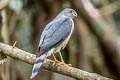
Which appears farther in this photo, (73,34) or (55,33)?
(73,34)

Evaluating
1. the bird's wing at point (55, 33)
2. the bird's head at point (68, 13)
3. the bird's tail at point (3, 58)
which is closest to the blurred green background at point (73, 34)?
the bird's head at point (68, 13)

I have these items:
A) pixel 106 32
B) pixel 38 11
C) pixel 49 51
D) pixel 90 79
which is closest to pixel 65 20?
pixel 49 51

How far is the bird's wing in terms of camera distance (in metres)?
5.10

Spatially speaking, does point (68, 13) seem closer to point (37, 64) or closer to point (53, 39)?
point (53, 39)

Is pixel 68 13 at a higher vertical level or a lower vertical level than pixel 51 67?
higher

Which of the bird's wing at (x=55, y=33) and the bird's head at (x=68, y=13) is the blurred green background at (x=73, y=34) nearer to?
the bird's head at (x=68, y=13)

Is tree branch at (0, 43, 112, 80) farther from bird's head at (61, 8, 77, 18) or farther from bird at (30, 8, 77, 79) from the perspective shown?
bird's head at (61, 8, 77, 18)

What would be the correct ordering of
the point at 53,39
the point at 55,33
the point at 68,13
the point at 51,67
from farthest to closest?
the point at 68,13 → the point at 55,33 → the point at 53,39 → the point at 51,67

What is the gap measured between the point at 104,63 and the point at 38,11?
1838mm

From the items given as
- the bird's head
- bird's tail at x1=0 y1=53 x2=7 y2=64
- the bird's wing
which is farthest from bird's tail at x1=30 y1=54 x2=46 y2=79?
the bird's head

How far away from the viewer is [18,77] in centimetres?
793

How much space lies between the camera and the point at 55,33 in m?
5.36

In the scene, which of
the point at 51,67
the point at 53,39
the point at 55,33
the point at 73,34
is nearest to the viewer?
the point at 51,67

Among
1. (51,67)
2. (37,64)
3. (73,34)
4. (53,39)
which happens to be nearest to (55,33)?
(53,39)
